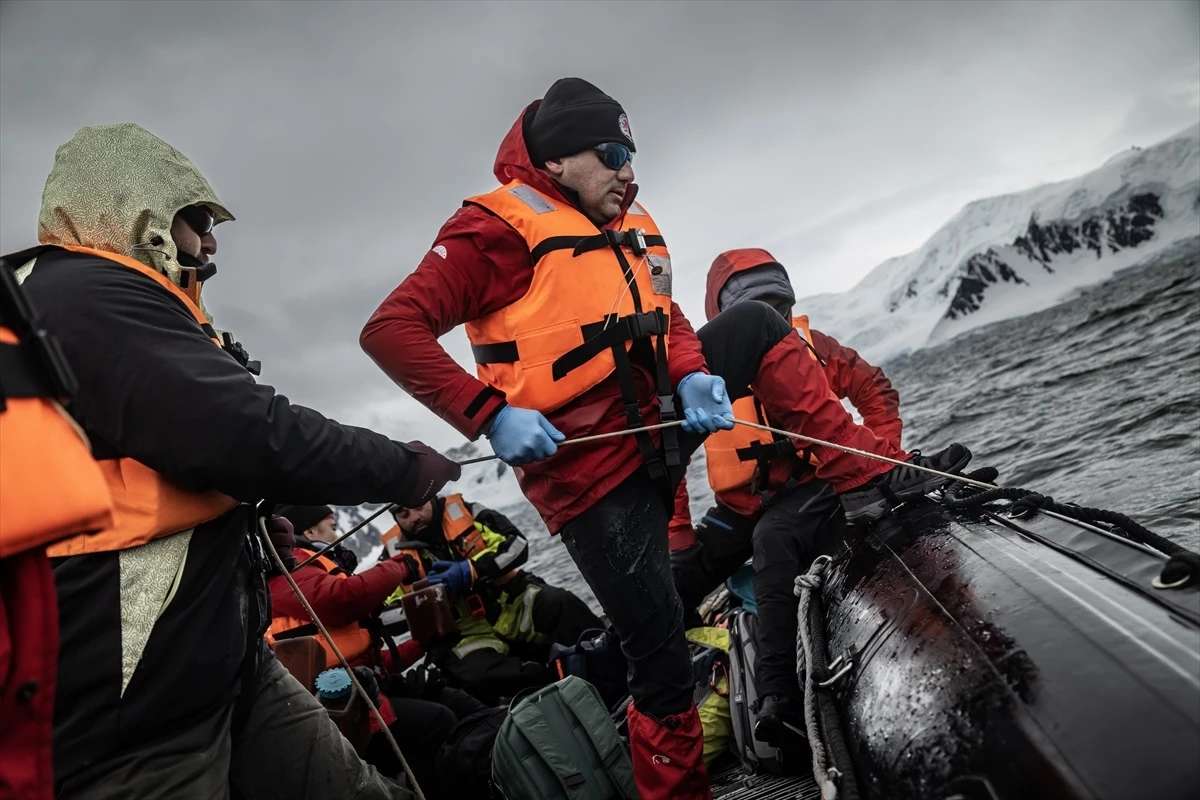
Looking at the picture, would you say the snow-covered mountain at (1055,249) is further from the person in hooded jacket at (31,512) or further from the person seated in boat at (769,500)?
the person in hooded jacket at (31,512)

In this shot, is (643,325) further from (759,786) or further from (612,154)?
(759,786)

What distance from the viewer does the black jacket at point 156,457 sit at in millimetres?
1419

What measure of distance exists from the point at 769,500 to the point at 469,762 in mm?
2126

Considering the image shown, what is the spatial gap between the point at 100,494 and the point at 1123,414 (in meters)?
9.83

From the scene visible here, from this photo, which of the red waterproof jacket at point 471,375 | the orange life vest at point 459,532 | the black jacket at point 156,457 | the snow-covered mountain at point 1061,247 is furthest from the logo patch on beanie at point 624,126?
the snow-covered mountain at point 1061,247

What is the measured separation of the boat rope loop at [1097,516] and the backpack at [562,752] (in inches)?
69.1

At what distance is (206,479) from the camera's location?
1539 mm

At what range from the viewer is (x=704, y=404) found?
2674 millimetres

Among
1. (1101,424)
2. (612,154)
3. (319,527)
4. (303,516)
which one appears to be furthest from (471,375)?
(1101,424)

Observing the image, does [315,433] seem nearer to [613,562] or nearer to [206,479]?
[206,479]

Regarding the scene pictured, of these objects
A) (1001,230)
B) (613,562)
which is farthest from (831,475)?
(1001,230)

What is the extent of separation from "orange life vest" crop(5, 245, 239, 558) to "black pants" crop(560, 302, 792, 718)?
1278mm

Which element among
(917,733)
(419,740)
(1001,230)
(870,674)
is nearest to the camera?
(917,733)

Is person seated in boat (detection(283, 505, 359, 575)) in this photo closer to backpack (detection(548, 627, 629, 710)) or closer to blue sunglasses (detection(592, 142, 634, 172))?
backpack (detection(548, 627, 629, 710))
